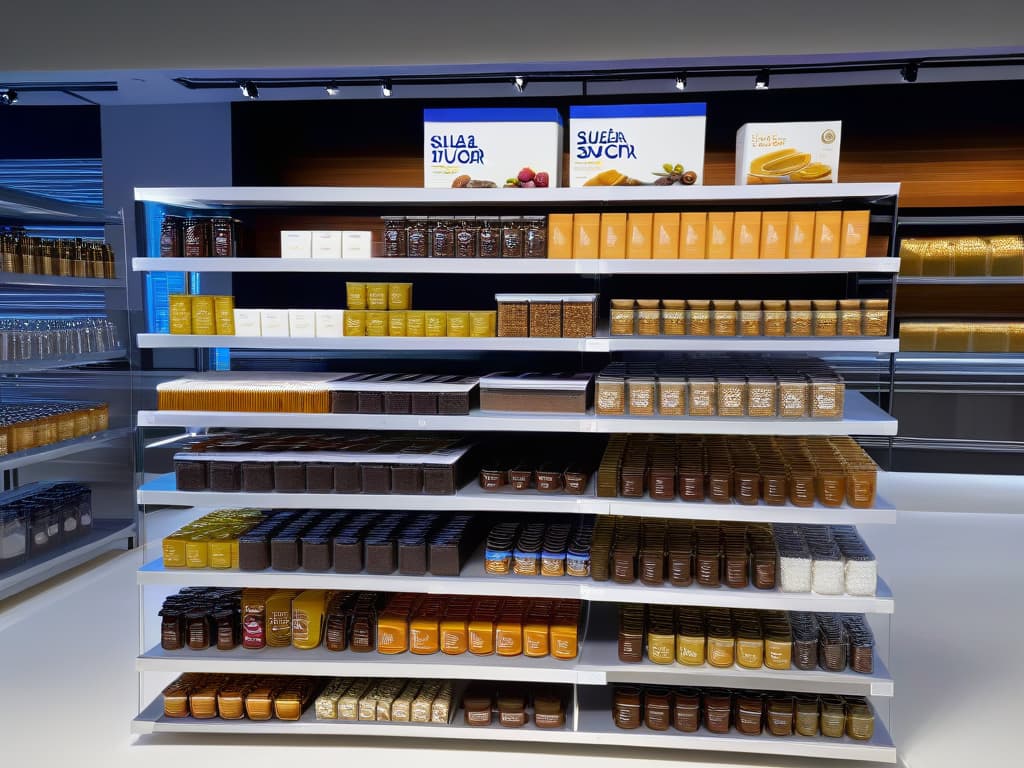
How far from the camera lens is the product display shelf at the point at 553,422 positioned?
2723 millimetres

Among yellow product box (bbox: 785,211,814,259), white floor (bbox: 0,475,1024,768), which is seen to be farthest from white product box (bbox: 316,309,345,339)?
yellow product box (bbox: 785,211,814,259)

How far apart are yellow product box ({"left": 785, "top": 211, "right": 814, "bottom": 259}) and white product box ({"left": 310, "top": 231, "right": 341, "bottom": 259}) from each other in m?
1.55

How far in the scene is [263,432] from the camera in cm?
335

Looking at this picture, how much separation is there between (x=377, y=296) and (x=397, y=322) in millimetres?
132

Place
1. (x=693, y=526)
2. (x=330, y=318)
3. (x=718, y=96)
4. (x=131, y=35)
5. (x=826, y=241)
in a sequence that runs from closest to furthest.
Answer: (x=826, y=241)
(x=330, y=318)
(x=693, y=526)
(x=131, y=35)
(x=718, y=96)

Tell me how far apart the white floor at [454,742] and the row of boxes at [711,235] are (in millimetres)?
1740

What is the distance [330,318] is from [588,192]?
101 cm

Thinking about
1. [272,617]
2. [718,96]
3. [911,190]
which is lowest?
[272,617]

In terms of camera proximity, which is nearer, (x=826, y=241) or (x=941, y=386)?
(x=826, y=241)

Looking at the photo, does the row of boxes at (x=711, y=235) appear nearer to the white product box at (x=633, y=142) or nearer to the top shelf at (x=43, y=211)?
the white product box at (x=633, y=142)

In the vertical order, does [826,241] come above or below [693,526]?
above

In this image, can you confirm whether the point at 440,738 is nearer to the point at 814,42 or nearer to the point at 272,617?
the point at 272,617

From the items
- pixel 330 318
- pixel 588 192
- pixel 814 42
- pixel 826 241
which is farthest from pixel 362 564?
pixel 814 42

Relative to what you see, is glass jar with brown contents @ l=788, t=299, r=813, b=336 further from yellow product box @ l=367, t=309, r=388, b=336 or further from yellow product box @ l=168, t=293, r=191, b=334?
yellow product box @ l=168, t=293, r=191, b=334
